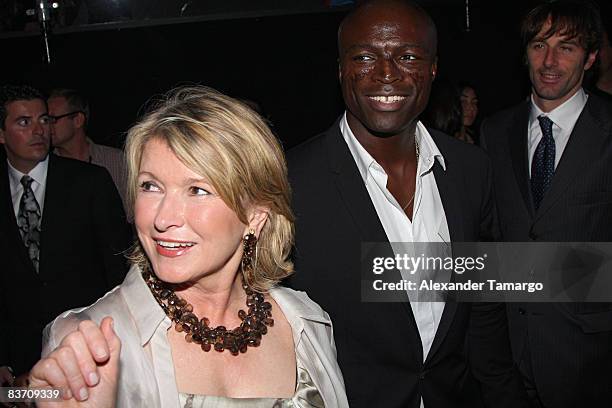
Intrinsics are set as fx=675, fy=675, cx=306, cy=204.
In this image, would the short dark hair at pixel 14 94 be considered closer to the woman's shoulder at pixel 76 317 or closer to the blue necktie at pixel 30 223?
the blue necktie at pixel 30 223

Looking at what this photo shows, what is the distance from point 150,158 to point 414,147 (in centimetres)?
109

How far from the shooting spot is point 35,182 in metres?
3.38

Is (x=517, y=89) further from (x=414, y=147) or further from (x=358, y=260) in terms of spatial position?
(x=358, y=260)

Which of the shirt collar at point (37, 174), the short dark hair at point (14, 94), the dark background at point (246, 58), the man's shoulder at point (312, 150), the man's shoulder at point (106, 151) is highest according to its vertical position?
the dark background at point (246, 58)

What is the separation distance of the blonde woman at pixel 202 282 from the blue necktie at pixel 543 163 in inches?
55.7

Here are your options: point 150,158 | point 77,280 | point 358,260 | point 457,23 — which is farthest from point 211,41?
point 150,158

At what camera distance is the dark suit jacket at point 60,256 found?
3.18 meters

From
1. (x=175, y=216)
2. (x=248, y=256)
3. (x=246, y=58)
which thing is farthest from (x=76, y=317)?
(x=246, y=58)

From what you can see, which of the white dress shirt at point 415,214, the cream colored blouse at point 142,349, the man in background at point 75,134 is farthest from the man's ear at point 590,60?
the man in background at point 75,134

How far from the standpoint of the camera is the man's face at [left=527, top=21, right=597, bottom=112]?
9.18 ft

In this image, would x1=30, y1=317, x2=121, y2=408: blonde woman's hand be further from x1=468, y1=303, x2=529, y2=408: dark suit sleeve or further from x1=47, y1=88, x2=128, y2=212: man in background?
x1=47, y1=88, x2=128, y2=212: man in background

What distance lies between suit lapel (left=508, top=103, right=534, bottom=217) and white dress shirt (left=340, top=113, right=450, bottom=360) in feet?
2.21

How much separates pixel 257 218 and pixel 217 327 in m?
0.29

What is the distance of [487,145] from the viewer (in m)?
3.00
